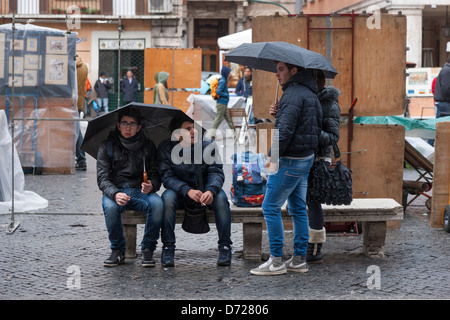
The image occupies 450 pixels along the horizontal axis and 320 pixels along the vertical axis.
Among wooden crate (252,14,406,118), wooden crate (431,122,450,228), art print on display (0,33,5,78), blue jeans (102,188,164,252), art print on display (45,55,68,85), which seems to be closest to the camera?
blue jeans (102,188,164,252)

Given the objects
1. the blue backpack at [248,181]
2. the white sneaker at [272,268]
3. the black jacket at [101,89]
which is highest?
the black jacket at [101,89]

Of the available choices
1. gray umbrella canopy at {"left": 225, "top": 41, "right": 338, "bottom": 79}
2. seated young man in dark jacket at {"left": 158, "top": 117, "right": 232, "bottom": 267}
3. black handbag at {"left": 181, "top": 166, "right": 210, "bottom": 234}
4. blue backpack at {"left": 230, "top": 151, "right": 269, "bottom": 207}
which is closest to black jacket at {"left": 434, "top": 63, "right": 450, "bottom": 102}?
blue backpack at {"left": 230, "top": 151, "right": 269, "bottom": 207}

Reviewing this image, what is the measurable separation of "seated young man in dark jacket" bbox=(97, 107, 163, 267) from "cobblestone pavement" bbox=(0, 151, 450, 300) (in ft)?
0.81

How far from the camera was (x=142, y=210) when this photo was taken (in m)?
7.27

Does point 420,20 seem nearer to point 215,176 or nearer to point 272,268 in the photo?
point 215,176

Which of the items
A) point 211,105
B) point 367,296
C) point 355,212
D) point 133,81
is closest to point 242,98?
point 211,105

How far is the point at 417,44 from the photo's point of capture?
29672 millimetres

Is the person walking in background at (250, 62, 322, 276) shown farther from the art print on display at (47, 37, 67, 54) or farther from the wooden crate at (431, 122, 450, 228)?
the art print on display at (47, 37, 67, 54)

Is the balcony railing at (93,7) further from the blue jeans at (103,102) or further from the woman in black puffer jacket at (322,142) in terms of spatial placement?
the woman in black puffer jacket at (322,142)

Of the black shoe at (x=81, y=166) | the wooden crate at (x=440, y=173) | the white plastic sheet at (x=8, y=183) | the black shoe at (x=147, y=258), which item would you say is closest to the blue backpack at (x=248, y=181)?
the black shoe at (x=147, y=258)

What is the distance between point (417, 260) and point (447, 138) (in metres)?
1.96

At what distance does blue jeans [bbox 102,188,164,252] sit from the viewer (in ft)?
23.5

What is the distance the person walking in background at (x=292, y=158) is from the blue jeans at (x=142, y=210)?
89 centimetres

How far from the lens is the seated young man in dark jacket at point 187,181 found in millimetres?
7207
